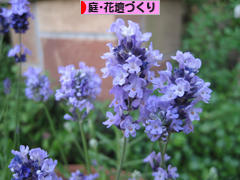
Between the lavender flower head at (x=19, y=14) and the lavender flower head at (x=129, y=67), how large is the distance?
368mm

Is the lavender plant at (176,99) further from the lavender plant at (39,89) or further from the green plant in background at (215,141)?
the green plant in background at (215,141)

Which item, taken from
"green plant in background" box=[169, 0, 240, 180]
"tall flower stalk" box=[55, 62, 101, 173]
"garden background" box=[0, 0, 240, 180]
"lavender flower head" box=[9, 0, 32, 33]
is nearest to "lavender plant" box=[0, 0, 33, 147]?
"lavender flower head" box=[9, 0, 32, 33]

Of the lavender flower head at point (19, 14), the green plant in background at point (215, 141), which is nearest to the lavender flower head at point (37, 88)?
the lavender flower head at point (19, 14)

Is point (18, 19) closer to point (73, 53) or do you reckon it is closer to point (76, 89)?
point (76, 89)

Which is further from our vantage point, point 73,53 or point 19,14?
point 73,53

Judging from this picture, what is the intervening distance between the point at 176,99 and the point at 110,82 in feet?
2.71

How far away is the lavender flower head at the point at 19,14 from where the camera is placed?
0.74m

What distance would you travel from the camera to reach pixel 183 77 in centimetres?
50

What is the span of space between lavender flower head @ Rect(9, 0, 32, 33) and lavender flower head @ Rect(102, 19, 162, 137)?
14.5 inches

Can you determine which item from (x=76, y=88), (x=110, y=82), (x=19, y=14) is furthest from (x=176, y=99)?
(x=110, y=82)

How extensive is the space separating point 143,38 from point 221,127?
97 cm

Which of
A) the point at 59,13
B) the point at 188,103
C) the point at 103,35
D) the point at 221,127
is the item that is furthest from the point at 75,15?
the point at 188,103

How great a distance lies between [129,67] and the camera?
0.48 m

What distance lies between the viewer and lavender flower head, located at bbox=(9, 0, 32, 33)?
74 cm
